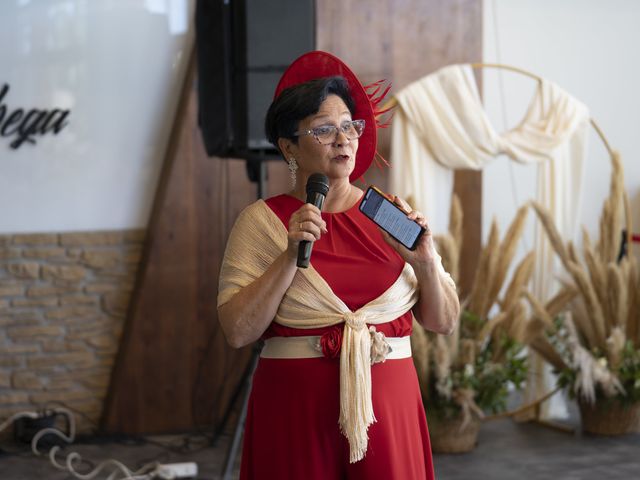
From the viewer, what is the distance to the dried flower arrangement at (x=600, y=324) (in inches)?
172

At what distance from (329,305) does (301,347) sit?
110mm

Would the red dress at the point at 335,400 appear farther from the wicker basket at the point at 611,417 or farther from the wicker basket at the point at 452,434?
the wicker basket at the point at 611,417

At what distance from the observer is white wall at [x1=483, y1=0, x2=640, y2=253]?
5.68 m

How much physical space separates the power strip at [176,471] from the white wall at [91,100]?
136cm

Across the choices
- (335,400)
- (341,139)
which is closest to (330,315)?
(335,400)

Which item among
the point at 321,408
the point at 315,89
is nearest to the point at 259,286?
the point at 321,408

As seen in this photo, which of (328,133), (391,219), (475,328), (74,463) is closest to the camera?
(391,219)

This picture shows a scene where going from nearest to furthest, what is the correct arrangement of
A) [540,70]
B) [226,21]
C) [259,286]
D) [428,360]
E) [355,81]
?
[259,286]
[355,81]
[226,21]
[428,360]
[540,70]

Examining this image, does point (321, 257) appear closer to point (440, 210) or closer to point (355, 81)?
point (355, 81)

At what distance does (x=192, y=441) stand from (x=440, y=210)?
1754 mm

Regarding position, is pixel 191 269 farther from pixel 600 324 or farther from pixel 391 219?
pixel 391 219

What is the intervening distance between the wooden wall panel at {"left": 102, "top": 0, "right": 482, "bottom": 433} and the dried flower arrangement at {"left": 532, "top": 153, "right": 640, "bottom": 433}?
3.77 ft

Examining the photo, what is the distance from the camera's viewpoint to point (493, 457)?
4.23 metres

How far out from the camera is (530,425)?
15.9 feet
